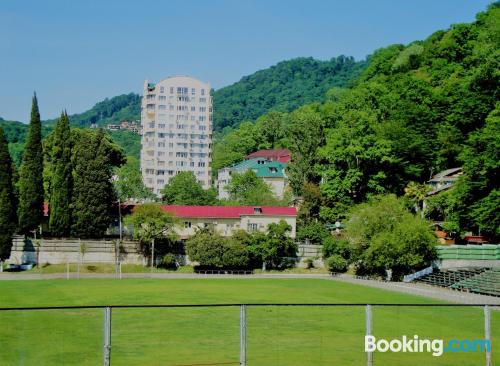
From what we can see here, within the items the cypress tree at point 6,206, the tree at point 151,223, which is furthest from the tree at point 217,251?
the cypress tree at point 6,206

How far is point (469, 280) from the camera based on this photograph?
215 ft

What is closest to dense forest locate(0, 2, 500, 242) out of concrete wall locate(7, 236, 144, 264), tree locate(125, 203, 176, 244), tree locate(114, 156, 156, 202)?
tree locate(125, 203, 176, 244)

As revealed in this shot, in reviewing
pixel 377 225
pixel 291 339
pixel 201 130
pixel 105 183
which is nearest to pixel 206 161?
pixel 201 130

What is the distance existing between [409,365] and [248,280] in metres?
53.5

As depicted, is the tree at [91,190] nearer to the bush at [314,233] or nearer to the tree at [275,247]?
the tree at [275,247]

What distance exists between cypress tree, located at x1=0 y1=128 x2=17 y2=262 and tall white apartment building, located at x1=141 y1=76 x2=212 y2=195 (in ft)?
328

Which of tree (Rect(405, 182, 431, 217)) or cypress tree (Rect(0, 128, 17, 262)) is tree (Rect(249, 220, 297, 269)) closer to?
tree (Rect(405, 182, 431, 217))

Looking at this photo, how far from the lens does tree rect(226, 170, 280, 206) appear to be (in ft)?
396

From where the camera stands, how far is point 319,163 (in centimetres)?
11312

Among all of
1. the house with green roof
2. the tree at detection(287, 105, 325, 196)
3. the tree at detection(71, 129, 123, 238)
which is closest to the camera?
the tree at detection(71, 129, 123, 238)

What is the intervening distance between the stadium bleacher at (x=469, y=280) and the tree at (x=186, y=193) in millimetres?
55987

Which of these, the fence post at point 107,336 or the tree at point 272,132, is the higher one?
the tree at point 272,132

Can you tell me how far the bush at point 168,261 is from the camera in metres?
85.2

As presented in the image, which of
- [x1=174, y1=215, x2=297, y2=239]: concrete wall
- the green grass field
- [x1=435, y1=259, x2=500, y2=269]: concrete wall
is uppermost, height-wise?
[x1=174, y1=215, x2=297, y2=239]: concrete wall
